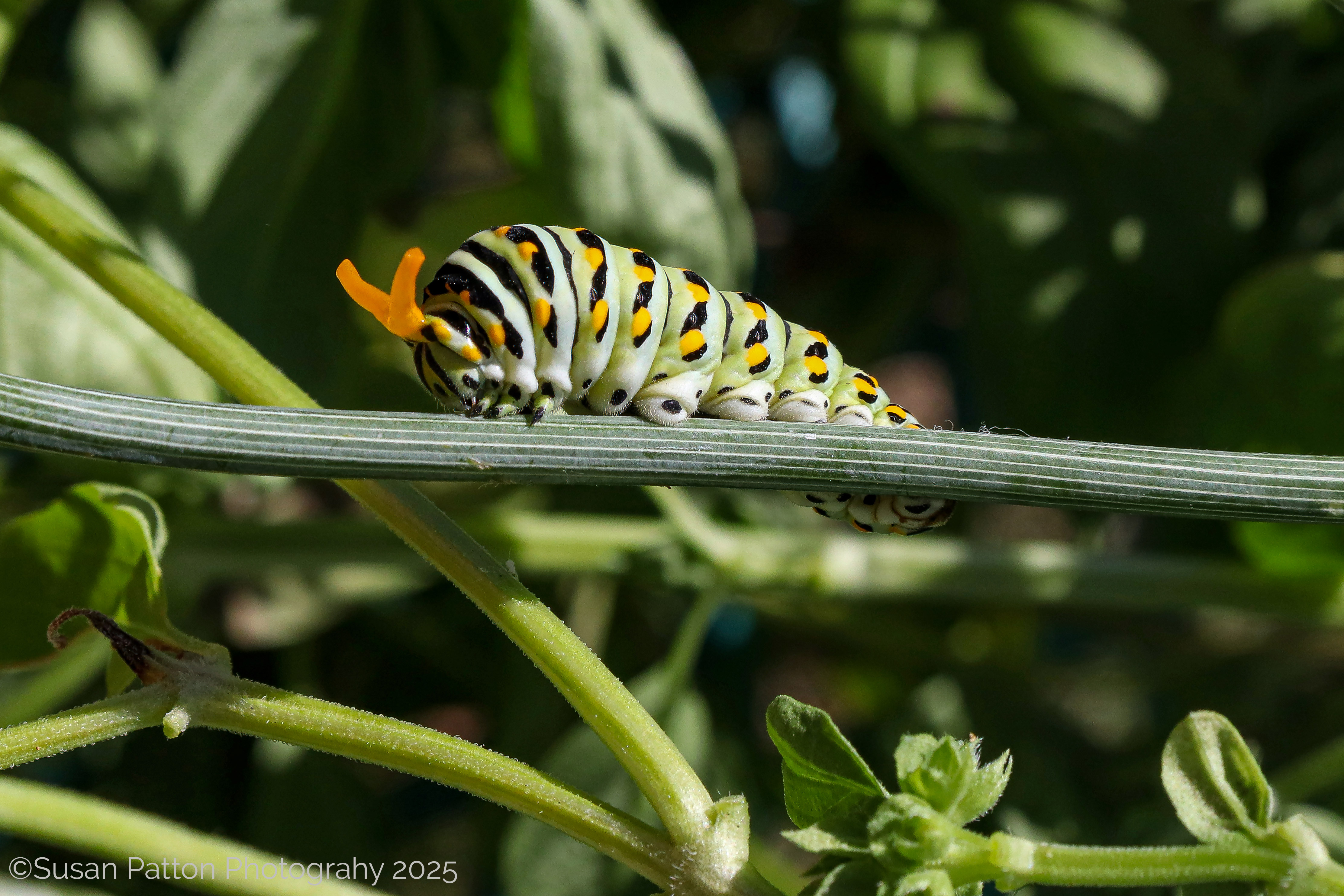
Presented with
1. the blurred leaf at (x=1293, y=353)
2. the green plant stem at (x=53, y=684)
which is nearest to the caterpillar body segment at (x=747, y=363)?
the blurred leaf at (x=1293, y=353)

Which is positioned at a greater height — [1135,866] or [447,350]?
[447,350]

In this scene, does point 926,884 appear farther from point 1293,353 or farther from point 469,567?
point 1293,353

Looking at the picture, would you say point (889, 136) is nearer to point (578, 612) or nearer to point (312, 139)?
point (312, 139)

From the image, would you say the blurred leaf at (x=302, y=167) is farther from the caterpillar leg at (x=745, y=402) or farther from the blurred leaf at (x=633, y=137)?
the caterpillar leg at (x=745, y=402)

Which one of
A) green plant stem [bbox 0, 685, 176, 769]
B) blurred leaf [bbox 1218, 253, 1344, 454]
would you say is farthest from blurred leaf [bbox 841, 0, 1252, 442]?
green plant stem [bbox 0, 685, 176, 769]

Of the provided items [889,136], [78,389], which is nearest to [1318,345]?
[889,136]

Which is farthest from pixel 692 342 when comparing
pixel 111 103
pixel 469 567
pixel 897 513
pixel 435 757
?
pixel 111 103

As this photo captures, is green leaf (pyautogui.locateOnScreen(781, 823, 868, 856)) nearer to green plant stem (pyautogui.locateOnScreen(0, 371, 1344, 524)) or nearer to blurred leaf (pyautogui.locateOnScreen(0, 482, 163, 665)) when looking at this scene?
green plant stem (pyautogui.locateOnScreen(0, 371, 1344, 524))
